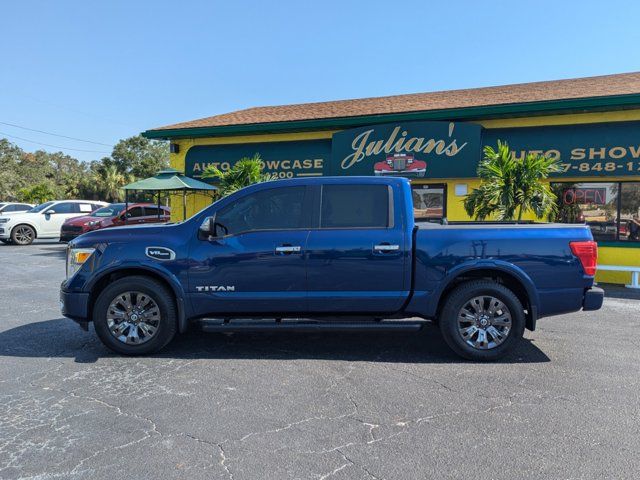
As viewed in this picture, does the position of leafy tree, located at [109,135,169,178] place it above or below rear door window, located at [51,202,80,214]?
above

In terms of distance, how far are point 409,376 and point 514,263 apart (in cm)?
163

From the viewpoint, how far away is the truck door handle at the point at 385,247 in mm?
4879

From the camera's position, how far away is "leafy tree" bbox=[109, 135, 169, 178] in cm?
4878

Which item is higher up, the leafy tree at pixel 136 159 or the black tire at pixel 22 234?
the leafy tree at pixel 136 159

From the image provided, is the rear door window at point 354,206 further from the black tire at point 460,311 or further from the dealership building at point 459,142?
the dealership building at point 459,142

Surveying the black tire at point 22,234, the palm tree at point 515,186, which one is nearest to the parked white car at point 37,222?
the black tire at point 22,234

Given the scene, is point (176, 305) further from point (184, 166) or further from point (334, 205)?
point (184, 166)

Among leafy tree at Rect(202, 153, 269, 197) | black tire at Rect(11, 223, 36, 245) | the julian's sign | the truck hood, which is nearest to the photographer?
the truck hood

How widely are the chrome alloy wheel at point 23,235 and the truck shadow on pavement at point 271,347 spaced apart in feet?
47.1

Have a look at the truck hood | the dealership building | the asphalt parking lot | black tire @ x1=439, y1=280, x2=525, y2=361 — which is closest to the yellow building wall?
the dealership building

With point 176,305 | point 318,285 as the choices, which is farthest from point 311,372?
point 176,305

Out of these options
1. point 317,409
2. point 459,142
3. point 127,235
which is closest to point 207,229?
point 127,235

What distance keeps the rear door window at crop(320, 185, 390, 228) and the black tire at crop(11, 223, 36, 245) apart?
17.6 m

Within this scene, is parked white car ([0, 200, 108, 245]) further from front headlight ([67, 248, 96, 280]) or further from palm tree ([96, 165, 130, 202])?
palm tree ([96, 165, 130, 202])
